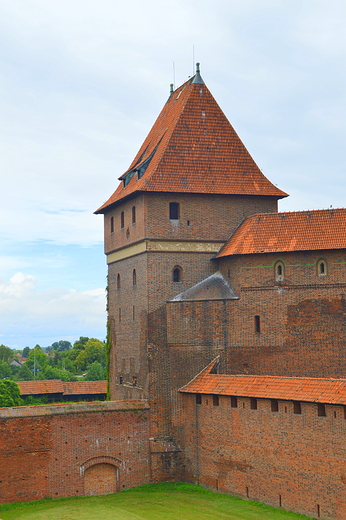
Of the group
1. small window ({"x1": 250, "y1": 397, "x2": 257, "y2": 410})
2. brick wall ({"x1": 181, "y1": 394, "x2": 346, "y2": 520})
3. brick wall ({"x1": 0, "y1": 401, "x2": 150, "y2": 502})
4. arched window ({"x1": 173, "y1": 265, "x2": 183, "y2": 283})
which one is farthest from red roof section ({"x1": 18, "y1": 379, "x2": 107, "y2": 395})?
small window ({"x1": 250, "y1": 397, "x2": 257, "y2": 410})

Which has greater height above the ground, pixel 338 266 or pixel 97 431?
pixel 338 266

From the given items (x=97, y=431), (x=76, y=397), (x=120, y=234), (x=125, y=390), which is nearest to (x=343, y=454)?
(x=97, y=431)

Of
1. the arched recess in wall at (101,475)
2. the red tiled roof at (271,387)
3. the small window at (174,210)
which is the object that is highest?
the small window at (174,210)

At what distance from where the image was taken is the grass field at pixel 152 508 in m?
24.6

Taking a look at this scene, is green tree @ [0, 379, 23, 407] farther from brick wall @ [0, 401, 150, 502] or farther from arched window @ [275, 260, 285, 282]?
arched window @ [275, 260, 285, 282]

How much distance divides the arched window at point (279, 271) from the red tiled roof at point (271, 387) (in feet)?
13.0

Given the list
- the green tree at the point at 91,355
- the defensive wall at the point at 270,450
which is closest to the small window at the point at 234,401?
the defensive wall at the point at 270,450

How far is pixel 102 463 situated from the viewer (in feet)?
94.7

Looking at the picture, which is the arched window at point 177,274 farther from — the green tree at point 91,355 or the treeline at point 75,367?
the green tree at point 91,355

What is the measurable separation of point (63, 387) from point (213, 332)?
27.6m

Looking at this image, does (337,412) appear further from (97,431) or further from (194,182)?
(194,182)

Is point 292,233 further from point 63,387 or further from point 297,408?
point 63,387

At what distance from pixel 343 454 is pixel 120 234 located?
49.5 feet

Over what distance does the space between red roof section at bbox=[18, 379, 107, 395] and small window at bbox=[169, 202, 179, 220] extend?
869 inches
